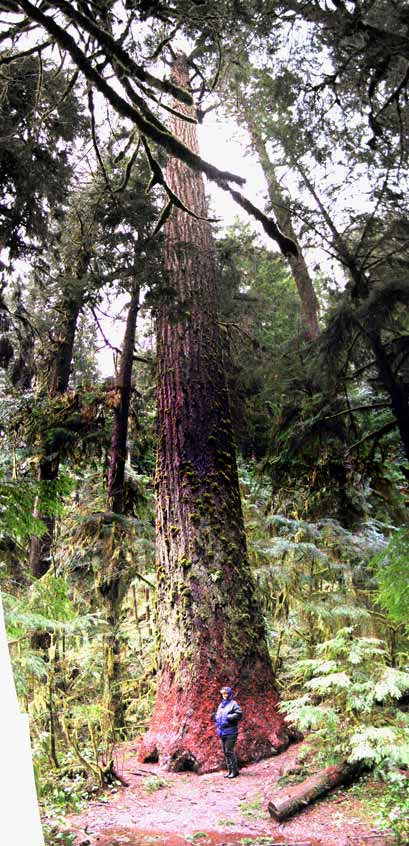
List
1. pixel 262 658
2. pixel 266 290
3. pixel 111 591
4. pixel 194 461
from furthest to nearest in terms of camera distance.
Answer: pixel 266 290
pixel 194 461
pixel 111 591
pixel 262 658

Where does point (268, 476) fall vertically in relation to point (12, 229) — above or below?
below

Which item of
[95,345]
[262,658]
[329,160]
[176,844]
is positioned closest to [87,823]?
[176,844]

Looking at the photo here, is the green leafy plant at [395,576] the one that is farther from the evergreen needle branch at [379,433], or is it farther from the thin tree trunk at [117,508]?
the thin tree trunk at [117,508]

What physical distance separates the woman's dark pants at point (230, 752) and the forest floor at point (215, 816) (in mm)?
25

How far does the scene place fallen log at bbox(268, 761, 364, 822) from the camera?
1285 millimetres

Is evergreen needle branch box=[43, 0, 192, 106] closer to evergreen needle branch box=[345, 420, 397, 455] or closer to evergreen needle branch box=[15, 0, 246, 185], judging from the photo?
evergreen needle branch box=[15, 0, 246, 185]

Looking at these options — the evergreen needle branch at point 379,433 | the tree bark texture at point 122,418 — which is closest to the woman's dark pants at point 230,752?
the tree bark texture at point 122,418

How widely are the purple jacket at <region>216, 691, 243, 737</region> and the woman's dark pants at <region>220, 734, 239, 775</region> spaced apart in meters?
0.01

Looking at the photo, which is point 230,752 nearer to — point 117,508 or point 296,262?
point 117,508

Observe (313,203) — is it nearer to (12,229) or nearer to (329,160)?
(329,160)

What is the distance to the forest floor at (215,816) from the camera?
1215 millimetres

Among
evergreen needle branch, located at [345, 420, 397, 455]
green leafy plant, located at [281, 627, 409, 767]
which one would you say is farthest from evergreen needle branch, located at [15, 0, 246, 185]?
green leafy plant, located at [281, 627, 409, 767]

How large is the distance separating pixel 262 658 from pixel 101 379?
1.26 metres

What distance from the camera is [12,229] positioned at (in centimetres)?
233
